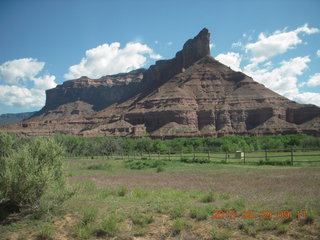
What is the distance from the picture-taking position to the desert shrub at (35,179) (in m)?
9.30

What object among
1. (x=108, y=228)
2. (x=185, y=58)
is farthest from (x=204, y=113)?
(x=108, y=228)

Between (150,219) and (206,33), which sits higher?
(206,33)

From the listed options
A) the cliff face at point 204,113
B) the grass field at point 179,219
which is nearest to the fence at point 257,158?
the grass field at point 179,219

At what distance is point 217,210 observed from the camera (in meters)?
9.96

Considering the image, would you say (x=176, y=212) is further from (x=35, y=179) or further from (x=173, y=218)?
(x=35, y=179)

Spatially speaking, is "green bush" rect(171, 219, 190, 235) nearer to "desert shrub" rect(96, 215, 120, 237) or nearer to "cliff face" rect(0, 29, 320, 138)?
"desert shrub" rect(96, 215, 120, 237)

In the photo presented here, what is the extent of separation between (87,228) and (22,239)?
6.52 ft

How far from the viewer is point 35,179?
937 centimetres

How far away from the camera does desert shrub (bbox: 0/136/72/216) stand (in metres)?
9.30

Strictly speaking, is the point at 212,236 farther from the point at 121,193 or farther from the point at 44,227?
the point at 121,193

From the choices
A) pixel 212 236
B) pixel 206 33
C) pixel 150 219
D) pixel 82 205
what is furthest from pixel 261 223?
pixel 206 33

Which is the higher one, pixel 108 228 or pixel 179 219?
pixel 179 219
